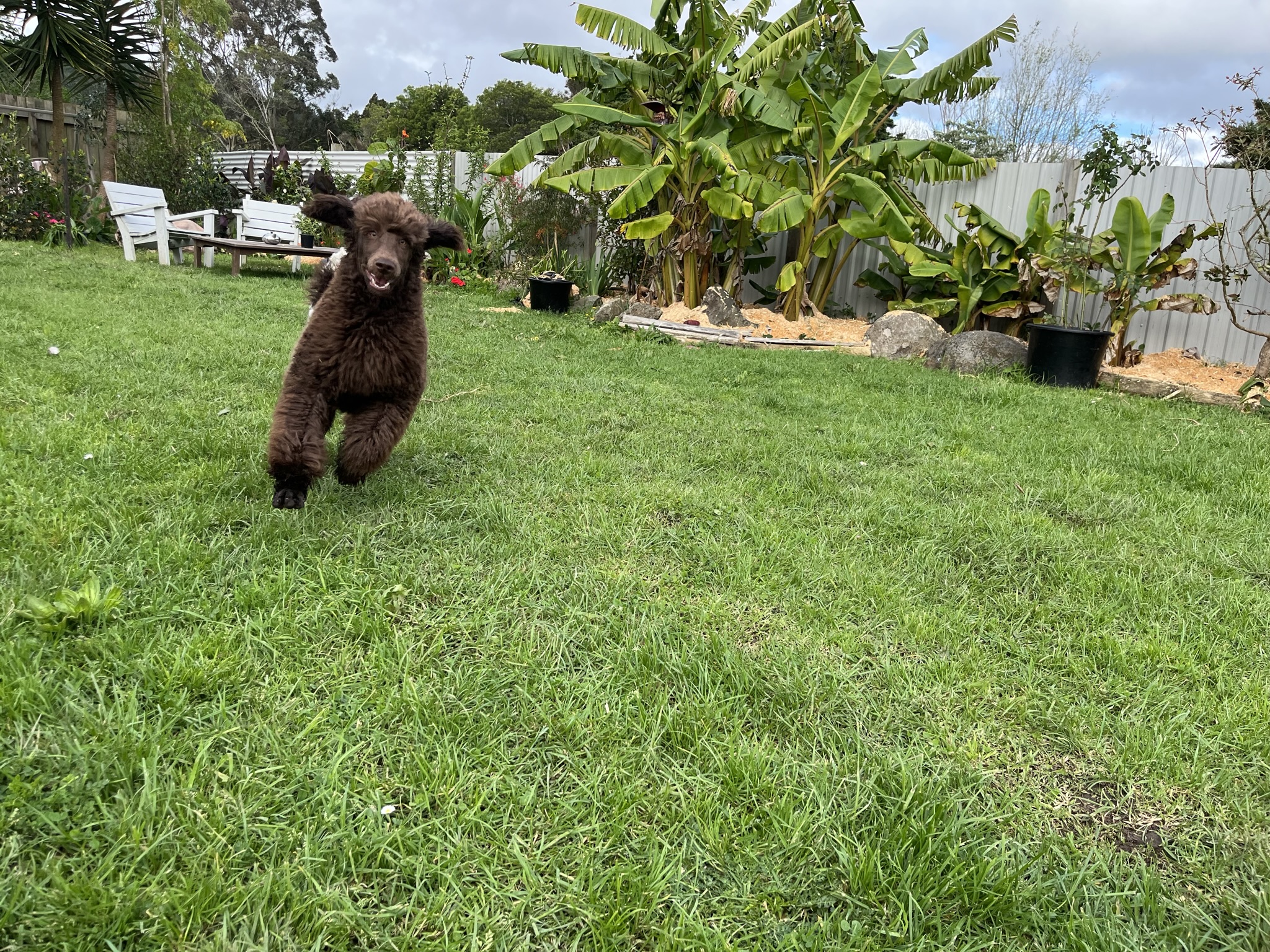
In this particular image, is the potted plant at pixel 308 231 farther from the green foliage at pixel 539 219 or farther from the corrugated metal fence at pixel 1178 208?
the corrugated metal fence at pixel 1178 208

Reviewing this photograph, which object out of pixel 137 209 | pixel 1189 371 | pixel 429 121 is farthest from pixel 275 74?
pixel 1189 371

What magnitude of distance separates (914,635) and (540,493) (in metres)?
1.75

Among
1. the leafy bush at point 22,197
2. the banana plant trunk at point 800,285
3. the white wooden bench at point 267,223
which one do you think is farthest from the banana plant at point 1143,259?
the leafy bush at point 22,197

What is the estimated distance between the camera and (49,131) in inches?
765

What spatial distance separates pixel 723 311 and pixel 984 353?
342 centimetres

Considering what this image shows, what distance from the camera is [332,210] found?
3.13 metres

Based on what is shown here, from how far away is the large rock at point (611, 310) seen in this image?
10.5m

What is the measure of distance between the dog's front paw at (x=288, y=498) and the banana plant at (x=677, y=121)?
24.8 ft

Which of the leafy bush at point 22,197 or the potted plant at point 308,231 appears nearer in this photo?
the leafy bush at point 22,197

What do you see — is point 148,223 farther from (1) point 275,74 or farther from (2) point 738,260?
(1) point 275,74

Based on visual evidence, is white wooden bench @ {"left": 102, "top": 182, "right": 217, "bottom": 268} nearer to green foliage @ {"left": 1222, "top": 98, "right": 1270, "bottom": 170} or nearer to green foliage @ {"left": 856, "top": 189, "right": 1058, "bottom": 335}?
green foliage @ {"left": 856, "top": 189, "right": 1058, "bottom": 335}

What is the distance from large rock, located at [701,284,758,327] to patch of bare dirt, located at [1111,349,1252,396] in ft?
14.6

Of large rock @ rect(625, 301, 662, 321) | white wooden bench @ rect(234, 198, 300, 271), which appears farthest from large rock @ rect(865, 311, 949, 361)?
white wooden bench @ rect(234, 198, 300, 271)

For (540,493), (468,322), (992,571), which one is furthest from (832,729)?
(468,322)
